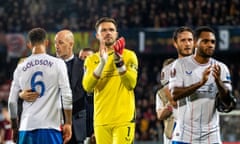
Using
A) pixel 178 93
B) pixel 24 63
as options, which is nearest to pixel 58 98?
pixel 24 63

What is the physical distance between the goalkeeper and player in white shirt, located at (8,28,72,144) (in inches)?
22.0

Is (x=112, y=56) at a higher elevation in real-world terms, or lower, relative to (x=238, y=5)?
lower

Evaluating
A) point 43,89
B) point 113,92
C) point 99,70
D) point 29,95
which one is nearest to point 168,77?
point 113,92

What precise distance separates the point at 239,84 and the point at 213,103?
16.0 m

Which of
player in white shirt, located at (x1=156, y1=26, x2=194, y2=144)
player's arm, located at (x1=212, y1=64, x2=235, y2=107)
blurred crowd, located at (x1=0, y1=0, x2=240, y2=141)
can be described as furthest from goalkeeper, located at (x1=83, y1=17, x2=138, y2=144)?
blurred crowd, located at (x1=0, y1=0, x2=240, y2=141)

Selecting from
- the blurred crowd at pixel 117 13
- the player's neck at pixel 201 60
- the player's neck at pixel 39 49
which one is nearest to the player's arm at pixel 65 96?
the player's neck at pixel 39 49

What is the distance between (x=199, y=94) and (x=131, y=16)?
18022mm

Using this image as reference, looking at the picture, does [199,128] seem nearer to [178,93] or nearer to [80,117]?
[178,93]

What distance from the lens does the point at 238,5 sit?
2339 cm

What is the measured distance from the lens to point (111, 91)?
6949 mm

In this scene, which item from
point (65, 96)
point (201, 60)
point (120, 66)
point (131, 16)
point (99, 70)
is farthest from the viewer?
point (131, 16)

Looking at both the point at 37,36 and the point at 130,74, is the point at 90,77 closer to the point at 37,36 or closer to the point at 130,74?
the point at 130,74

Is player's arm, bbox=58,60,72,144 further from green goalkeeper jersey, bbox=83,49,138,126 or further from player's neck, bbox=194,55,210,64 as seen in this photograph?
player's neck, bbox=194,55,210,64

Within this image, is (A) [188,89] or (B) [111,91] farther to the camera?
(B) [111,91]
